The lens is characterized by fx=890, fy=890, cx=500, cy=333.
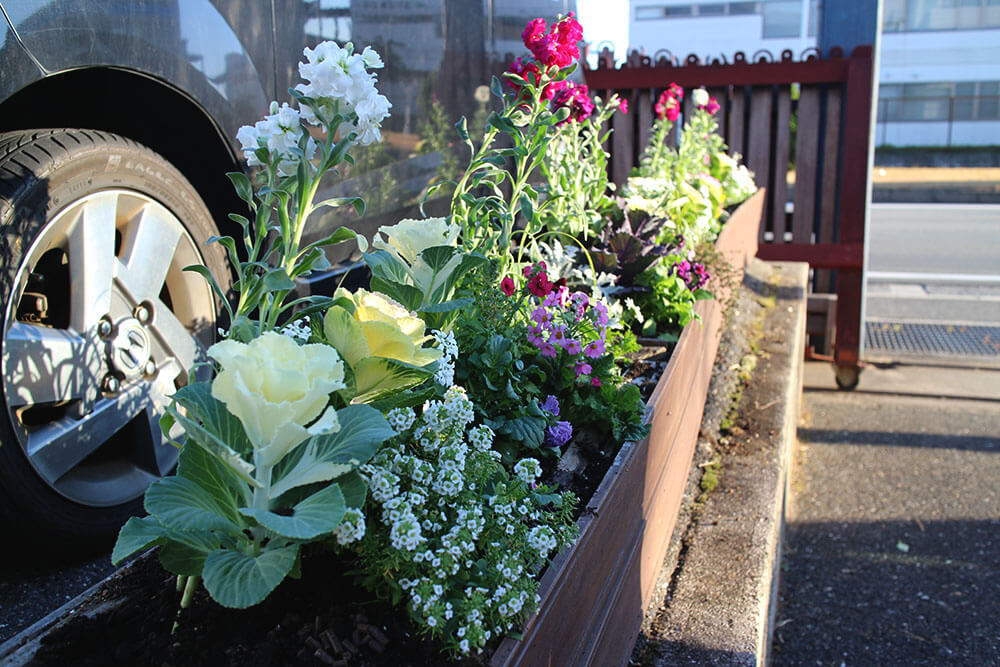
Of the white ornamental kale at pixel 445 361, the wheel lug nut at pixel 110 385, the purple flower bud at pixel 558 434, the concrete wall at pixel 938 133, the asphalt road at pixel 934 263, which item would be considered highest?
the concrete wall at pixel 938 133

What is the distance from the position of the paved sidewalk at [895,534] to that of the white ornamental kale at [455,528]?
2.06m

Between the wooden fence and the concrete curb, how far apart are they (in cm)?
306

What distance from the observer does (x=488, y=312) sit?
2.29 meters

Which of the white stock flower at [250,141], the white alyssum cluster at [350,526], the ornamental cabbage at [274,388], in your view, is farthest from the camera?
the white stock flower at [250,141]

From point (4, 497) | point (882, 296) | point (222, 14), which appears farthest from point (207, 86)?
point (882, 296)

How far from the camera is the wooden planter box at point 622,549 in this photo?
5.05 feet

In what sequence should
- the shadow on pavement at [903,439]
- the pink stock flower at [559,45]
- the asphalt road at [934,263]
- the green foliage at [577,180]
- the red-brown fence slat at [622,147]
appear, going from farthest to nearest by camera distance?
the asphalt road at [934,263], the red-brown fence slat at [622,147], the shadow on pavement at [903,439], the green foliage at [577,180], the pink stock flower at [559,45]

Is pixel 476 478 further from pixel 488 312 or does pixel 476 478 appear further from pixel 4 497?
pixel 4 497

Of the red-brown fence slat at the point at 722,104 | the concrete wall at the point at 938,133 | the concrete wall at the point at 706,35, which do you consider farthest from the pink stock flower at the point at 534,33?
the concrete wall at the point at 706,35

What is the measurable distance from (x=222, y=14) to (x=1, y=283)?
1026 mm

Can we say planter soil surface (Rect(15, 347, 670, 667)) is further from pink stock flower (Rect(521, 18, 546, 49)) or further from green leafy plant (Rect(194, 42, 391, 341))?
pink stock flower (Rect(521, 18, 546, 49))

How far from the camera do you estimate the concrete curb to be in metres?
Answer: 2.24

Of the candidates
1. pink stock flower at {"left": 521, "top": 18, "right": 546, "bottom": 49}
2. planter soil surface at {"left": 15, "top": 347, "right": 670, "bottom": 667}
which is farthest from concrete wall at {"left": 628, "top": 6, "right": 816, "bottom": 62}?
planter soil surface at {"left": 15, "top": 347, "right": 670, "bottom": 667}

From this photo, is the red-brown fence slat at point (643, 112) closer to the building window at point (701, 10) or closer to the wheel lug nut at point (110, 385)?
the wheel lug nut at point (110, 385)
